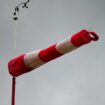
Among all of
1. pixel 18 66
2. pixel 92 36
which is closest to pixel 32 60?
pixel 18 66

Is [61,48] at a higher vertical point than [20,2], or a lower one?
lower

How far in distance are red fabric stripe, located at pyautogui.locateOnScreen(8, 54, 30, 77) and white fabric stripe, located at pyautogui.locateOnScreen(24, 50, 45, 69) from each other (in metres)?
0.01

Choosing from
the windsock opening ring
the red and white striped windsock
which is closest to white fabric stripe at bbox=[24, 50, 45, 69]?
the red and white striped windsock

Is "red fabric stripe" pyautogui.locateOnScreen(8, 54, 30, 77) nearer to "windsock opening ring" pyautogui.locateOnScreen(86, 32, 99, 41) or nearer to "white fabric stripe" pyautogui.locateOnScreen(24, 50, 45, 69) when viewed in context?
"white fabric stripe" pyautogui.locateOnScreen(24, 50, 45, 69)

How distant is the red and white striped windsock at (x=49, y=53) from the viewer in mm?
848

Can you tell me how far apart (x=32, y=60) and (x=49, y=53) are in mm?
70

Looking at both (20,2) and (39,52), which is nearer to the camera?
(39,52)

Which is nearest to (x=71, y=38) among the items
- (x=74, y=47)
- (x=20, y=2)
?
(x=74, y=47)

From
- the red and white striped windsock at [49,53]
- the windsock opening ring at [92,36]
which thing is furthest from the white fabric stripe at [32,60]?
the windsock opening ring at [92,36]

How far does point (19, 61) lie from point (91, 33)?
0.21 m

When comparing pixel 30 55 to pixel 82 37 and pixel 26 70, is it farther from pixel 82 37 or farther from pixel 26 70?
pixel 82 37

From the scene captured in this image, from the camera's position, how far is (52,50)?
865mm

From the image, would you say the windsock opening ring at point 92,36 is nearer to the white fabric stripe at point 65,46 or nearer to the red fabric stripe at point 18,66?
the white fabric stripe at point 65,46

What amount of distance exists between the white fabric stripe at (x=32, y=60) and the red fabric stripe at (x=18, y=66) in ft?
0.04
